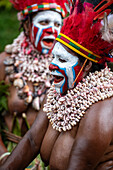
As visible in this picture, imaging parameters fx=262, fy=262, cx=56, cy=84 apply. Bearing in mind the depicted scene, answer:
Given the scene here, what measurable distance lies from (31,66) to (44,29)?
0.46 metres

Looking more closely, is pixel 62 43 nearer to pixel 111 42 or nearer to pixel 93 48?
pixel 93 48

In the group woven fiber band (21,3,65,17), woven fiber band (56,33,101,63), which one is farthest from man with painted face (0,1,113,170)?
woven fiber band (21,3,65,17)

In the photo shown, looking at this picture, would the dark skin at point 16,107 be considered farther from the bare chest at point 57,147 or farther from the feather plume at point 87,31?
the feather plume at point 87,31

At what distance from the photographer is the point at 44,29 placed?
309cm

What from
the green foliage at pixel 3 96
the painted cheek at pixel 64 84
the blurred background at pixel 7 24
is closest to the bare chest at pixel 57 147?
the painted cheek at pixel 64 84

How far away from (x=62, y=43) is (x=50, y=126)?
2.06 feet

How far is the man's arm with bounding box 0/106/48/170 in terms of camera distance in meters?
1.97

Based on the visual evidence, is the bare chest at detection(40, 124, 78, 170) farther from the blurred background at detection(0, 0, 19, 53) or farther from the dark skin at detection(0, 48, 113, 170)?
the blurred background at detection(0, 0, 19, 53)

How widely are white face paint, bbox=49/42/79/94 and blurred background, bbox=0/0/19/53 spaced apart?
3882 mm

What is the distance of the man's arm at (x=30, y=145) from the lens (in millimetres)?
1974

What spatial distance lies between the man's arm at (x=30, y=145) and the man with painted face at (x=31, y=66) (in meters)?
0.98

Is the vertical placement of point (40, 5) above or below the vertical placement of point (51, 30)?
above

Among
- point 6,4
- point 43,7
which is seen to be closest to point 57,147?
point 43,7

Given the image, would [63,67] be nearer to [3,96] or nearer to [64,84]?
[64,84]
